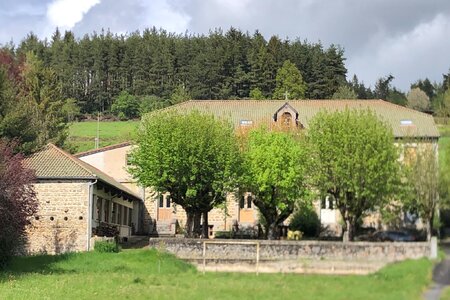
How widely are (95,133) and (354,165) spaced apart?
6125 cm

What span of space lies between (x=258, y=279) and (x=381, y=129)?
48.9 feet

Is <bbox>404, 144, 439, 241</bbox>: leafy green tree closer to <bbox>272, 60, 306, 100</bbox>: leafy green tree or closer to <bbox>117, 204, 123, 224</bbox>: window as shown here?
<bbox>117, 204, 123, 224</bbox>: window

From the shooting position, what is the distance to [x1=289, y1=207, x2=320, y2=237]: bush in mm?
45062

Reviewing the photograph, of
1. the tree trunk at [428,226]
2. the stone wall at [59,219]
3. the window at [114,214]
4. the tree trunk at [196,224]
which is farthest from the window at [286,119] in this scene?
the stone wall at [59,219]

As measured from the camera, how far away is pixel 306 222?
45625 millimetres

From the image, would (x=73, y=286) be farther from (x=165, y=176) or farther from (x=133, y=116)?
(x=133, y=116)

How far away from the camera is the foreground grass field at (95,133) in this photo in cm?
8262

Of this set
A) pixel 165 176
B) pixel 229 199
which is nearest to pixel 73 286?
pixel 165 176

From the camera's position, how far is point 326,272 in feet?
97.1

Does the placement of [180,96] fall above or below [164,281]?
above

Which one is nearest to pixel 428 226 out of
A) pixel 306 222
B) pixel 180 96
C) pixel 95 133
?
pixel 306 222

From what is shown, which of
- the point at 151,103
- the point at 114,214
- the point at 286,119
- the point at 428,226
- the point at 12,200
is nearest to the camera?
the point at 12,200

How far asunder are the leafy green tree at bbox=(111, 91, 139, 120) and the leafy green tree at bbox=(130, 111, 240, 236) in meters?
66.4

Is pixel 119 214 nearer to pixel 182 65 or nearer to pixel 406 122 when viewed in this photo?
pixel 406 122
